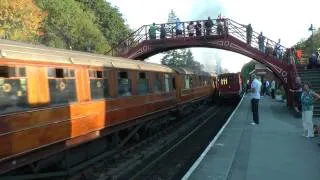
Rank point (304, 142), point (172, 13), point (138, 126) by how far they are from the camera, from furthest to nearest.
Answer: point (172, 13) → point (138, 126) → point (304, 142)

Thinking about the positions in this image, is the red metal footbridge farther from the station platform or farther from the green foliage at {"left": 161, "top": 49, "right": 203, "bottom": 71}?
the green foliage at {"left": 161, "top": 49, "right": 203, "bottom": 71}

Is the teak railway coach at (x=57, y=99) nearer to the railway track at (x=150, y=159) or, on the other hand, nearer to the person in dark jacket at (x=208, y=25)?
the railway track at (x=150, y=159)

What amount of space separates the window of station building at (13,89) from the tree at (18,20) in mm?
37722

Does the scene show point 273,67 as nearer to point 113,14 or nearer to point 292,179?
point 292,179

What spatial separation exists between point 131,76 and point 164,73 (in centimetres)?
532

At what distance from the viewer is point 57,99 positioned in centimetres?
1027

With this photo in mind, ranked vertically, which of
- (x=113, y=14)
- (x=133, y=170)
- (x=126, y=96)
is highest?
(x=113, y=14)

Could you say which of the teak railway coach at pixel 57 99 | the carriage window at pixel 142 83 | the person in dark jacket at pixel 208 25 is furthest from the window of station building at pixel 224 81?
the teak railway coach at pixel 57 99

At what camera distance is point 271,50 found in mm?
32969

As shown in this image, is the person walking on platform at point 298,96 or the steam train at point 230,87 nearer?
the person walking on platform at point 298,96

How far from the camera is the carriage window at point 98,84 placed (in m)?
12.3

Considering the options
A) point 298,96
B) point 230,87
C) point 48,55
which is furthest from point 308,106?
point 230,87

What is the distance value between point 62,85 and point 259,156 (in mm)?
5098

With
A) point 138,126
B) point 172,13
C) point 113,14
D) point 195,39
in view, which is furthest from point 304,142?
point 172,13
